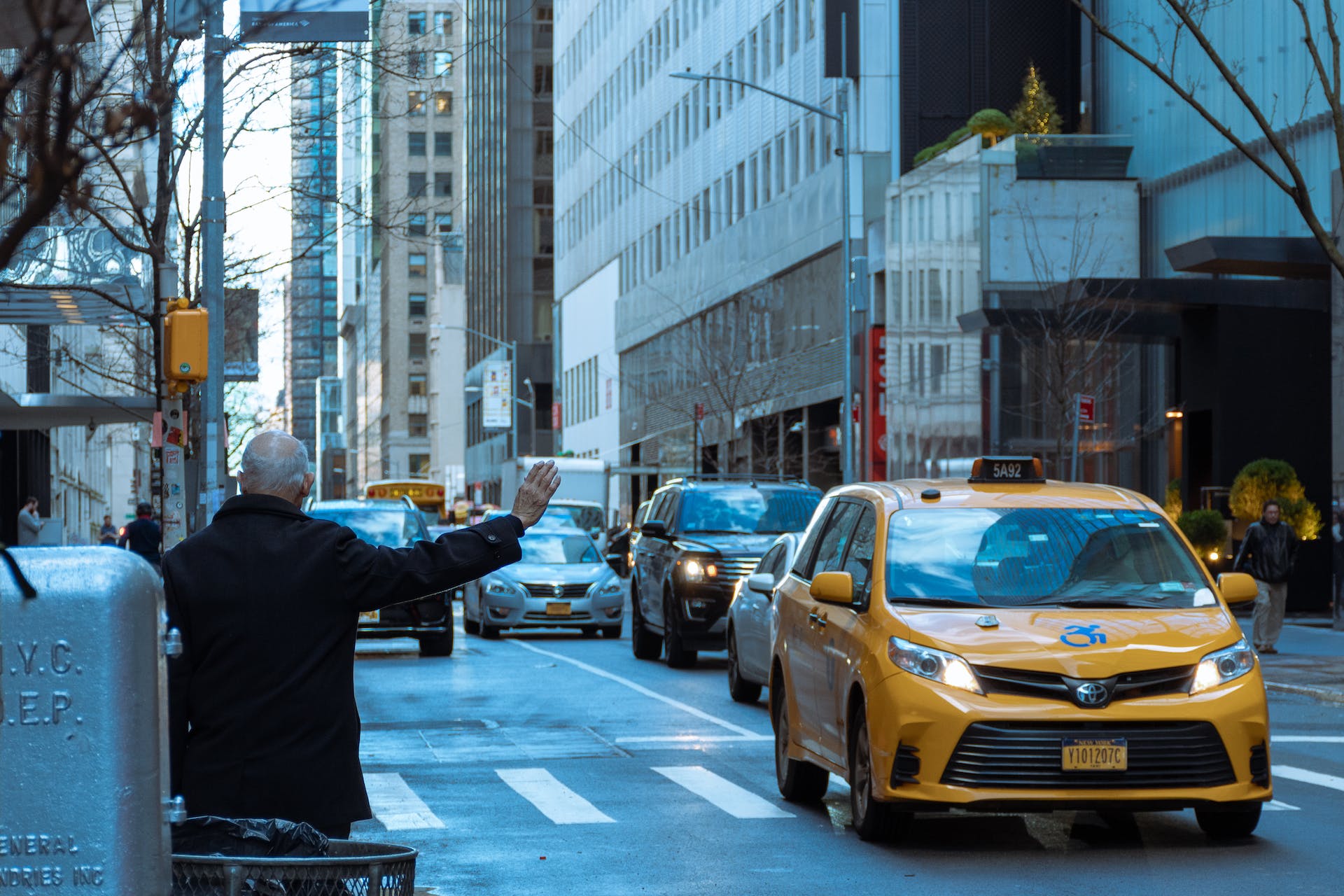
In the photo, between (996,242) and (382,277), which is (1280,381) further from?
(382,277)

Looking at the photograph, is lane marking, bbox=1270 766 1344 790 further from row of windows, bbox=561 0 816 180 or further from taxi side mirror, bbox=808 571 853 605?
row of windows, bbox=561 0 816 180

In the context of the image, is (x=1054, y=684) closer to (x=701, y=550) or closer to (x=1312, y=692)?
(x=1312, y=692)

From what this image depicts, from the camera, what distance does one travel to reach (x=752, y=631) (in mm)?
17766

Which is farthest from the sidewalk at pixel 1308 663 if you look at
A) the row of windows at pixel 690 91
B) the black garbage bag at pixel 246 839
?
the row of windows at pixel 690 91

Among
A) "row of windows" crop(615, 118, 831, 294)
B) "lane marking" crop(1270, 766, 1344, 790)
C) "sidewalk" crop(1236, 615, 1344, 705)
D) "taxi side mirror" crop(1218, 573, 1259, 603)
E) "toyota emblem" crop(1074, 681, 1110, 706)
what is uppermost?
"row of windows" crop(615, 118, 831, 294)

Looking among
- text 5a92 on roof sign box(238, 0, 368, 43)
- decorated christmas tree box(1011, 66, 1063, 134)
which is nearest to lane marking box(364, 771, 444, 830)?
text 5a92 on roof sign box(238, 0, 368, 43)

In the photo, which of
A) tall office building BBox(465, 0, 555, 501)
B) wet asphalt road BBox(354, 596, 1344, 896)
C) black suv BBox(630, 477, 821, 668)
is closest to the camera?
wet asphalt road BBox(354, 596, 1344, 896)

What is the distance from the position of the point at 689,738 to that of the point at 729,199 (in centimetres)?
4912

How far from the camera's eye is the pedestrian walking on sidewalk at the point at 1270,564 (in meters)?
23.4

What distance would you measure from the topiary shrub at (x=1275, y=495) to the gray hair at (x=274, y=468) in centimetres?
2570

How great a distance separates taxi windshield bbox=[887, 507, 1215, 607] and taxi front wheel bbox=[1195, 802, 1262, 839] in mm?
1036

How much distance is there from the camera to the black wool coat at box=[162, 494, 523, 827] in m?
5.01

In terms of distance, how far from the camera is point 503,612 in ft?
95.2

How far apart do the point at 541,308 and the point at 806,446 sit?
6087 centimetres
